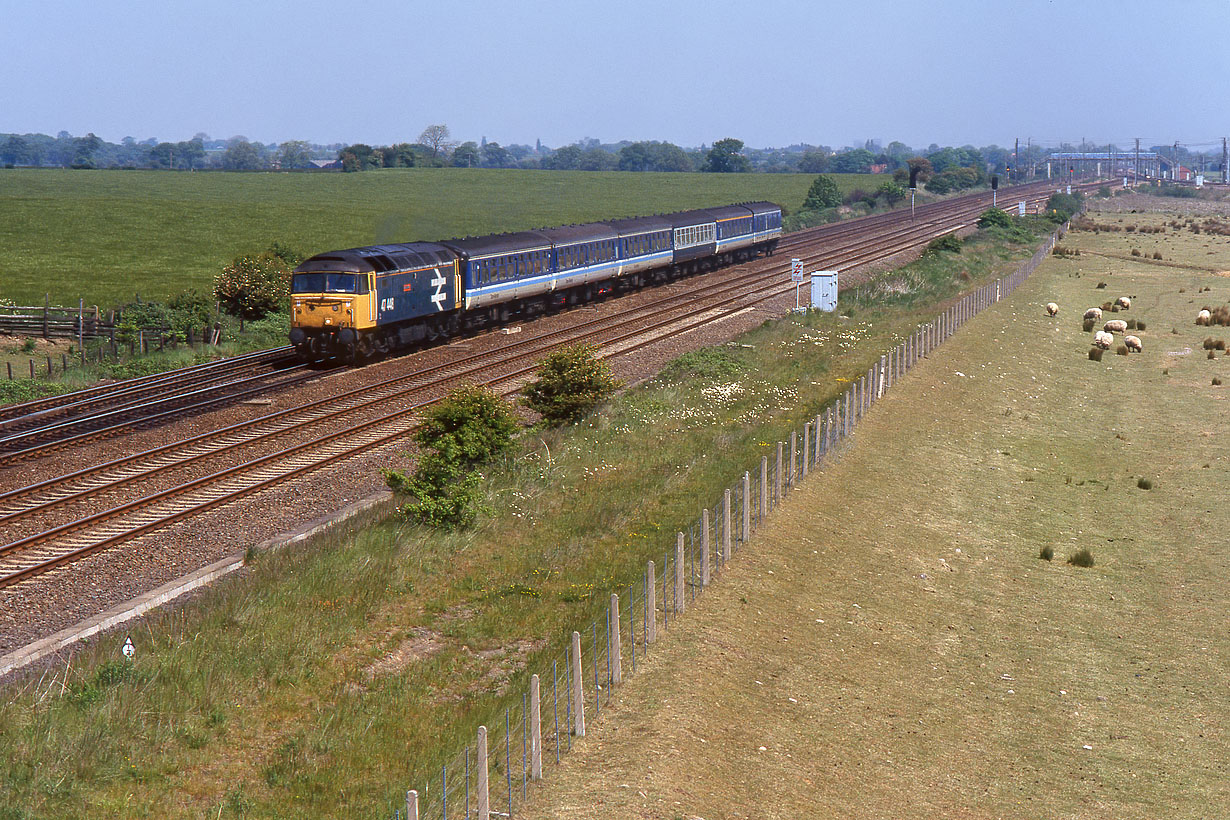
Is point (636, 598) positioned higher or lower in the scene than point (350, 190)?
lower

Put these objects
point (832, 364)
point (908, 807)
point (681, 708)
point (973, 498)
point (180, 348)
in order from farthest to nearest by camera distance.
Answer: point (180, 348), point (832, 364), point (973, 498), point (681, 708), point (908, 807)

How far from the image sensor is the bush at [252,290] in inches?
1981

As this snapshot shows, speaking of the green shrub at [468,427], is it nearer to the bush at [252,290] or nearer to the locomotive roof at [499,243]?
the locomotive roof at [499,243]

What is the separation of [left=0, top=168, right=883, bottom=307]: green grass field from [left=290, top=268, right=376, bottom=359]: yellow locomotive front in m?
21.0

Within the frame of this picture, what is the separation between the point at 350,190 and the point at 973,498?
495ft

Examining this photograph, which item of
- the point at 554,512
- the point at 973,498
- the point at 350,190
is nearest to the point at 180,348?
the point at 554,512

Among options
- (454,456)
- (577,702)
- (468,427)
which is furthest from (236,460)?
(577,702)

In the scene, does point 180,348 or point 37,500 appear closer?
point 37,500

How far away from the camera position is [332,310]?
37312 mm

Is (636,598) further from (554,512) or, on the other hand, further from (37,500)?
(37,500)

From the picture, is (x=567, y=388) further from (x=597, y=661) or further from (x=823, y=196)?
(x=823, y=196)

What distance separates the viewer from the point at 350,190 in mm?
167500

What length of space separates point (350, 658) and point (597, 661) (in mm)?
3349

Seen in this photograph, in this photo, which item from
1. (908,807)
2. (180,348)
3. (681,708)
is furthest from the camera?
(180,348)
